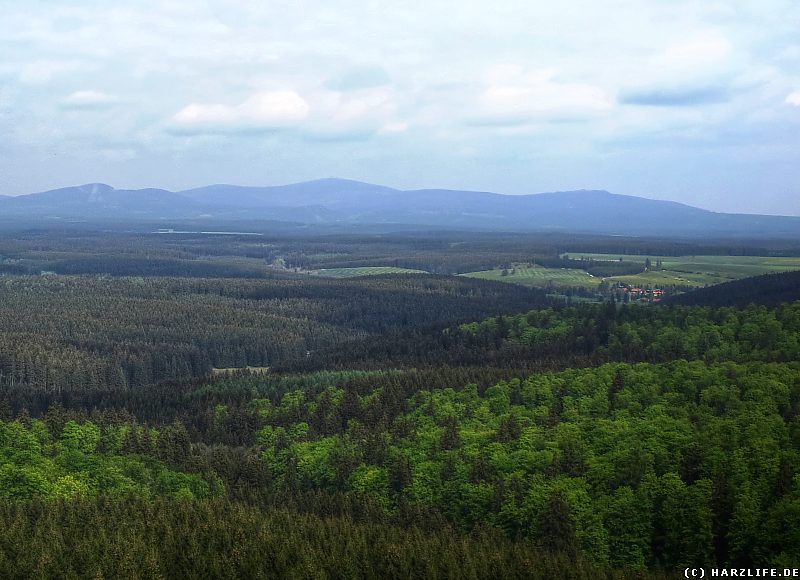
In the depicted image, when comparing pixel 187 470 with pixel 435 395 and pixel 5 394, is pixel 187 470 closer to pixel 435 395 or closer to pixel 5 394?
pixel 435 395

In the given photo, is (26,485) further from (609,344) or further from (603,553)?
(609,344)

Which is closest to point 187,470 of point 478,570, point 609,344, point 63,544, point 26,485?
point 26,485

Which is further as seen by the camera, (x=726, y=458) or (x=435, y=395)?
(x=435, y=395)

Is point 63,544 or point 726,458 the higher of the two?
point 726,458

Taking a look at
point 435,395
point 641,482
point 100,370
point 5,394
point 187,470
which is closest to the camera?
point 641,482

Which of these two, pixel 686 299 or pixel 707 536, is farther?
pixel 686 299

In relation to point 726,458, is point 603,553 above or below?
below

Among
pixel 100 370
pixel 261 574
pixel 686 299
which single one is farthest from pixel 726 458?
pixel 686 299

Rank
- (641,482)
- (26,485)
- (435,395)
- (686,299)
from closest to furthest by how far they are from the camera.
Result: 1. (641,482)
2. (26,485)
3. (435,395)
4. (686,299)

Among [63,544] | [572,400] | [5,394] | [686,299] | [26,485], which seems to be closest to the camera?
[63,544]
